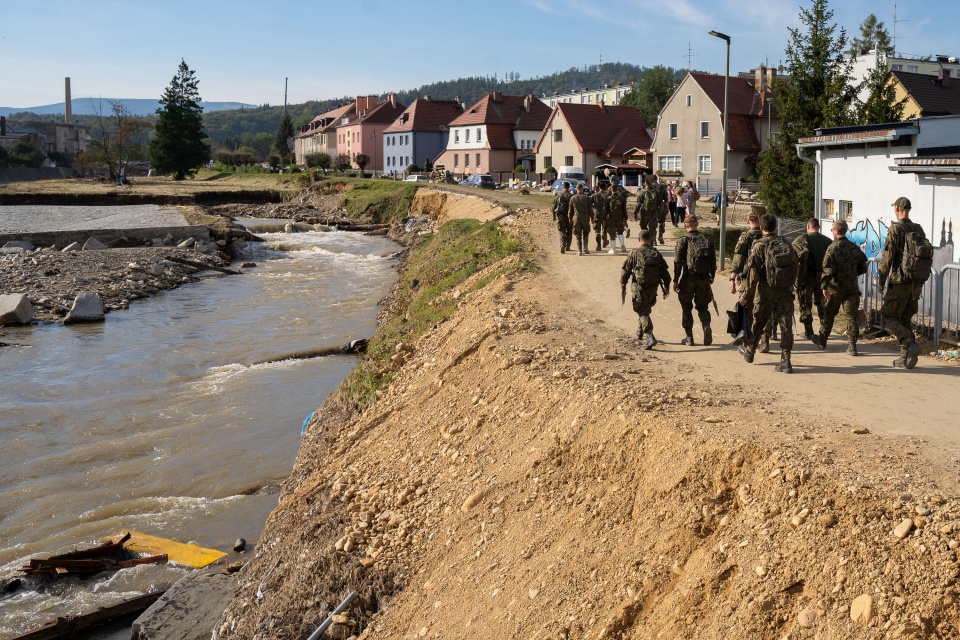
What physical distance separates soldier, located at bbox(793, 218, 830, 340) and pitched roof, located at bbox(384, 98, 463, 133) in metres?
68.0

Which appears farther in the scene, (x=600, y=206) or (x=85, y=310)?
(x=85, y=310)

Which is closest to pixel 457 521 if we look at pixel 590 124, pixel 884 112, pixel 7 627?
pixel 7 627

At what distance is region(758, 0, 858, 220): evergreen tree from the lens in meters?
24.1

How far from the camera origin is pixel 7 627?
769 centimetres

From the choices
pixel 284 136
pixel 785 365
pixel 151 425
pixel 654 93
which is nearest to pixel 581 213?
pixel 785 365

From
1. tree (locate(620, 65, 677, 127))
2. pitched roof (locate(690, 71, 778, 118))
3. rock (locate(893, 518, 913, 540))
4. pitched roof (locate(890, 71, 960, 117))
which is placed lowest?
rock (locate(893, 518, 913, 540))

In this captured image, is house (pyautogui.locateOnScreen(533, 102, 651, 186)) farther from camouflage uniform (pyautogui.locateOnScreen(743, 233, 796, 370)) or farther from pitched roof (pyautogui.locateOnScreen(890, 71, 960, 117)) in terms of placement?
camouflage uniform (pyautogui.locateOnScreen(743, 233, 796, 370))

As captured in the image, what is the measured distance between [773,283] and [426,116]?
71891mm

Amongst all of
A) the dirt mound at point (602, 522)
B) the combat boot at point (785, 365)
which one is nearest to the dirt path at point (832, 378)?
the combat boot at point (785, 365)

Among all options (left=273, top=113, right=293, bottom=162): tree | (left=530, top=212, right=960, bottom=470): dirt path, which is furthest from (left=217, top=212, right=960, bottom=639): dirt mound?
(left=273, top=113, right=293, bottom=162): tree

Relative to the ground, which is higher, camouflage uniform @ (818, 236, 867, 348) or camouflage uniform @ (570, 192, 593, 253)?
camouflage uniform @ (570, 192, 593, 253)

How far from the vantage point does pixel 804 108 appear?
25.2 meters

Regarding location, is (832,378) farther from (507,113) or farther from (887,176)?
(507,113)

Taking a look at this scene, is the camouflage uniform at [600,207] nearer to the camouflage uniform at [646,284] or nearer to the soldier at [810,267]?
the soldier at [810,267]
